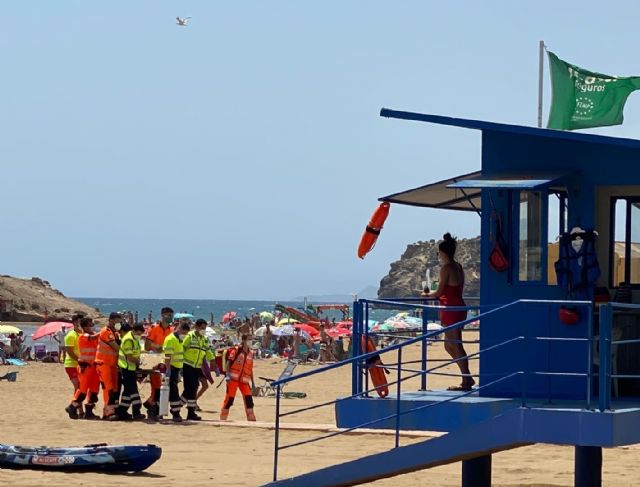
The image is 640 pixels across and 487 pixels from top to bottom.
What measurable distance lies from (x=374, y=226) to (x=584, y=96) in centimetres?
279

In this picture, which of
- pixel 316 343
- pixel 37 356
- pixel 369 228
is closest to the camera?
pixel 369 228

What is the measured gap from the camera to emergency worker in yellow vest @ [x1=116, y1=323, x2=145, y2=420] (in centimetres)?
2266

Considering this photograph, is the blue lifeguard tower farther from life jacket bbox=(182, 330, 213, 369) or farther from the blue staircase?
life jacket bbox=(182, 330, 213, 369)

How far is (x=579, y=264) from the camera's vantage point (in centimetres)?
1230

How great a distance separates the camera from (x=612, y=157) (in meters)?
12.5

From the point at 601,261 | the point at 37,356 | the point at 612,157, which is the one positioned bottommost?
the point at 37,356

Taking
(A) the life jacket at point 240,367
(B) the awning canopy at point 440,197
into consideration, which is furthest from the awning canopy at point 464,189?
(A) the life jacket at point 240,367

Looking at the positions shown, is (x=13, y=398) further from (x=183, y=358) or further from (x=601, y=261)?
(x=601, y=261)

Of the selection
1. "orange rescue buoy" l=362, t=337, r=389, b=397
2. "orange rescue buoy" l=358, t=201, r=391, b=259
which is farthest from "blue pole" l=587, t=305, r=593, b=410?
"orange rescue buoy" l=358, t=201, r=391, b=259

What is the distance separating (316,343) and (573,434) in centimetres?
3781

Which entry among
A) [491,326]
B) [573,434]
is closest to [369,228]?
[491,326]

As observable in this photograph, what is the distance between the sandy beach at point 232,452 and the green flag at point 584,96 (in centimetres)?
434

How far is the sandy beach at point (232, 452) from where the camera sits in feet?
54.9

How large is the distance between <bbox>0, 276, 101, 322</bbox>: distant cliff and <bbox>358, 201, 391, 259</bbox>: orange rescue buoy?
69.5m
